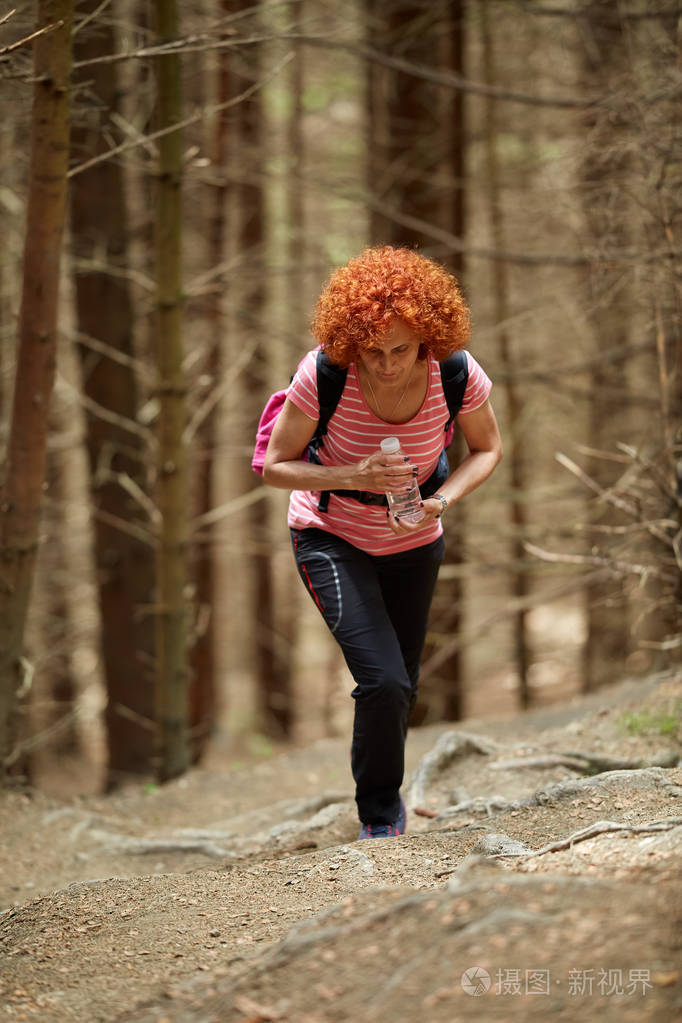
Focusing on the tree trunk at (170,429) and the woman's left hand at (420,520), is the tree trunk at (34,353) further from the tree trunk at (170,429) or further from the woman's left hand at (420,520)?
the woman's left hand at (420,520)

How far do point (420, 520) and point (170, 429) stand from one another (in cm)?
308

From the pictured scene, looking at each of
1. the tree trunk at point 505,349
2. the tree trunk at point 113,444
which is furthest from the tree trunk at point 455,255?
the tree trunk at point 113,444

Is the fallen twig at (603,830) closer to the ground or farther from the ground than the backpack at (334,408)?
closer to the ground

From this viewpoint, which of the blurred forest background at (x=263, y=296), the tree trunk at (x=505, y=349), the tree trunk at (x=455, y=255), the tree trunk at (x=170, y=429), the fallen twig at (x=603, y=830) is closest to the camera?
the fallen twig at (x=603, y=830)

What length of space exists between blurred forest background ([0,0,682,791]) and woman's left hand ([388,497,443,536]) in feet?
6.03

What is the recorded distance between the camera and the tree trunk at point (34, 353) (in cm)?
441

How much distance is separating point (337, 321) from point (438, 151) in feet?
19.7

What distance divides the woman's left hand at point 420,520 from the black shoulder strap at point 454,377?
0.40m

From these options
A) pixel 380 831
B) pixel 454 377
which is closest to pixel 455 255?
pixel 454 377

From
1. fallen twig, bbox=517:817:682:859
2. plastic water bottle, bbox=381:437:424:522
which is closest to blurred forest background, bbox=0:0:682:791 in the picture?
fallen twig, bbox=517:817:682:859

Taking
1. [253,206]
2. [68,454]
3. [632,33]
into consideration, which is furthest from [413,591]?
[68,454]

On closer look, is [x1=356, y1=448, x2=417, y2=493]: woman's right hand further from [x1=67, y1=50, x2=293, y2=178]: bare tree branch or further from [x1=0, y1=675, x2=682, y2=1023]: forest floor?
[x1=67, y1=50, x2=293, y2=178]: bare tree branch

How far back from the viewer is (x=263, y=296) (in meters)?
11.9

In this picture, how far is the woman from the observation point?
10.8 ft
